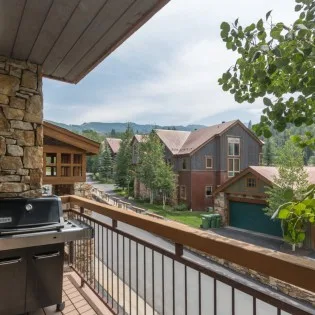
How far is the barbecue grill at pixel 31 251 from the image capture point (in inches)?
87.4

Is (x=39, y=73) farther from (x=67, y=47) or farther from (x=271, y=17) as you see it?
(x=271, y=17)

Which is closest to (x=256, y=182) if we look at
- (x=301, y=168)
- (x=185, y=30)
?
(x=301, y=168)

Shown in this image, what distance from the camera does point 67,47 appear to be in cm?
255

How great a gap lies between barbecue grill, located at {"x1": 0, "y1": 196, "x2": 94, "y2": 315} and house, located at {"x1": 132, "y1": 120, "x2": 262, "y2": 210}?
701 inches

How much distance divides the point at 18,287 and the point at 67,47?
7.26 feet

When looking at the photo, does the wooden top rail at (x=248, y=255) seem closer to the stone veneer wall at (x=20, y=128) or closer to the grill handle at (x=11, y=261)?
the grill handle at (x=11, y=261)

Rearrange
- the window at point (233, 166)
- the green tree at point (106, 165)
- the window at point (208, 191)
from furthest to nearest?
the green tree at point (106, 165) → the window at point (233, 166) → the window at point (208, 191)

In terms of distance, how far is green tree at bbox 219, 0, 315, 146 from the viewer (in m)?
1.32

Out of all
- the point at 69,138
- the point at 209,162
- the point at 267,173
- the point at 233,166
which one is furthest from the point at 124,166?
the point at 69,138

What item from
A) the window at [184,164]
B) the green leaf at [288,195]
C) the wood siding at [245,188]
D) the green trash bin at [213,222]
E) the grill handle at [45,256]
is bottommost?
the green trash bin at [213,222]

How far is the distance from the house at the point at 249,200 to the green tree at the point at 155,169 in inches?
215

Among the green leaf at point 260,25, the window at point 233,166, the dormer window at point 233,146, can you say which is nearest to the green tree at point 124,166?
the window at point 233,166

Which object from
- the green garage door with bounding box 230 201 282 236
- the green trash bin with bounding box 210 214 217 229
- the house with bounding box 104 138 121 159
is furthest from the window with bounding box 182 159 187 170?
the house with bounding box 104 138 121 159

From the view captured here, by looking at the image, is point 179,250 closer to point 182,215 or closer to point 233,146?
point 182,215
